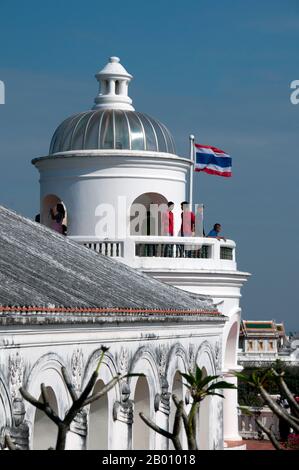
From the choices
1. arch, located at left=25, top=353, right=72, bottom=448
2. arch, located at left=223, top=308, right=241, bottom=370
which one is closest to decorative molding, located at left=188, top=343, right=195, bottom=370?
arch, located at left=25, top=353, right=72, bottom=448

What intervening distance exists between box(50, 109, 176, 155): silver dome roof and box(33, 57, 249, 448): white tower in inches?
1.1

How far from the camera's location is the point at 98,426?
2566 centimetres

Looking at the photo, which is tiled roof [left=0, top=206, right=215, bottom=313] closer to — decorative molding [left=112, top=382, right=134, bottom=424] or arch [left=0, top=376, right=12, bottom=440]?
arch [left=0, top=376, right=12, bottom=440]

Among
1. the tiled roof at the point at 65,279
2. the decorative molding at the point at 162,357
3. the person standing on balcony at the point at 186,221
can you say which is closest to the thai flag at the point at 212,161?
the person standing on balcony at the point at 186,221

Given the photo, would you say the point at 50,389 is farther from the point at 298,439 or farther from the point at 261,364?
the point at 261,364

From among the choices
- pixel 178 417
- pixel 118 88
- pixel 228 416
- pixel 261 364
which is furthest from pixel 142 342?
pixel 261 364

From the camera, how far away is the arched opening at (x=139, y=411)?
2839cm

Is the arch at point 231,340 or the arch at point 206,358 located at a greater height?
the arch at point 231,340

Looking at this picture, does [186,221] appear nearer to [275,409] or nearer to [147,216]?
[147,216]

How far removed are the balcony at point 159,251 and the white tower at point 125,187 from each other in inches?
1.1

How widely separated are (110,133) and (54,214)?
287 centimetres

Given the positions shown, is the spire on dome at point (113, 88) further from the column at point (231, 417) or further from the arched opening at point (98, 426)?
the arched opening at point (98, 426)

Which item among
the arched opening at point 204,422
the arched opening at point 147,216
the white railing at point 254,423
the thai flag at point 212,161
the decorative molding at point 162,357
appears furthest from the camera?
the thai flag at point 212,161

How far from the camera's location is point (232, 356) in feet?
141
